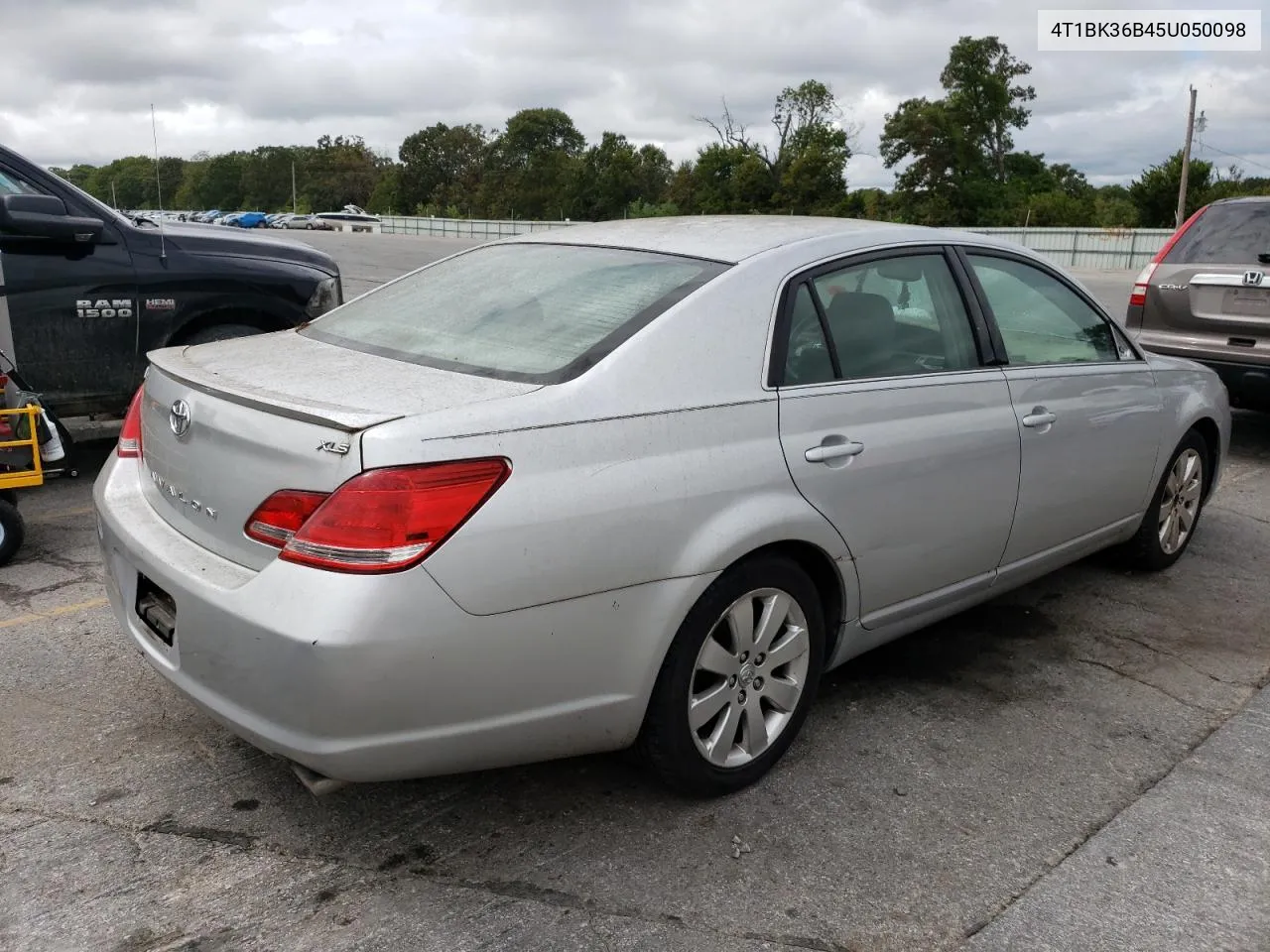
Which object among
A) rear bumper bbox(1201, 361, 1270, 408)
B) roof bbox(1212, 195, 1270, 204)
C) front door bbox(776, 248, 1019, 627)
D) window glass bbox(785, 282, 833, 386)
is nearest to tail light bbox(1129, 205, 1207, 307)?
roof bbox(1212, 195, 1270, 204)

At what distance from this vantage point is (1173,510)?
5.07 meters

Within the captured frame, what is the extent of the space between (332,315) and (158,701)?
134 centimetres

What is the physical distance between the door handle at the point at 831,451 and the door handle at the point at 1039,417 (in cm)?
92

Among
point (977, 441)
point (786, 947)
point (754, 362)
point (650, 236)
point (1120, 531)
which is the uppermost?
point (650, 236)

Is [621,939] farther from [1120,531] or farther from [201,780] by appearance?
[1120,531]

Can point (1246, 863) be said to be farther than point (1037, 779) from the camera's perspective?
No

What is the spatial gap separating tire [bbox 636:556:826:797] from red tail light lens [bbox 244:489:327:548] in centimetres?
93

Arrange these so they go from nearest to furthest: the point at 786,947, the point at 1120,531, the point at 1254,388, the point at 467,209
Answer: the point at 786,947 → the point at 1120,531 → the point at 1254,388 → the point at 467,209

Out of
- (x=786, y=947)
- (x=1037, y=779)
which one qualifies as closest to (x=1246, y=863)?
(x=1037, y=779)

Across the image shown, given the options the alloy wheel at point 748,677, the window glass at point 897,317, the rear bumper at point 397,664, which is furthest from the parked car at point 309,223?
the rear bumper at point 397,664

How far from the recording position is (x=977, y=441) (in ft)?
11.9

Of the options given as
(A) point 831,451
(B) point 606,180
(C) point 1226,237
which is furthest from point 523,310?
(B) point 606,180

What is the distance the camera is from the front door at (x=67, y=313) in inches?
227

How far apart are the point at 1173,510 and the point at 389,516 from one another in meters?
3.95
